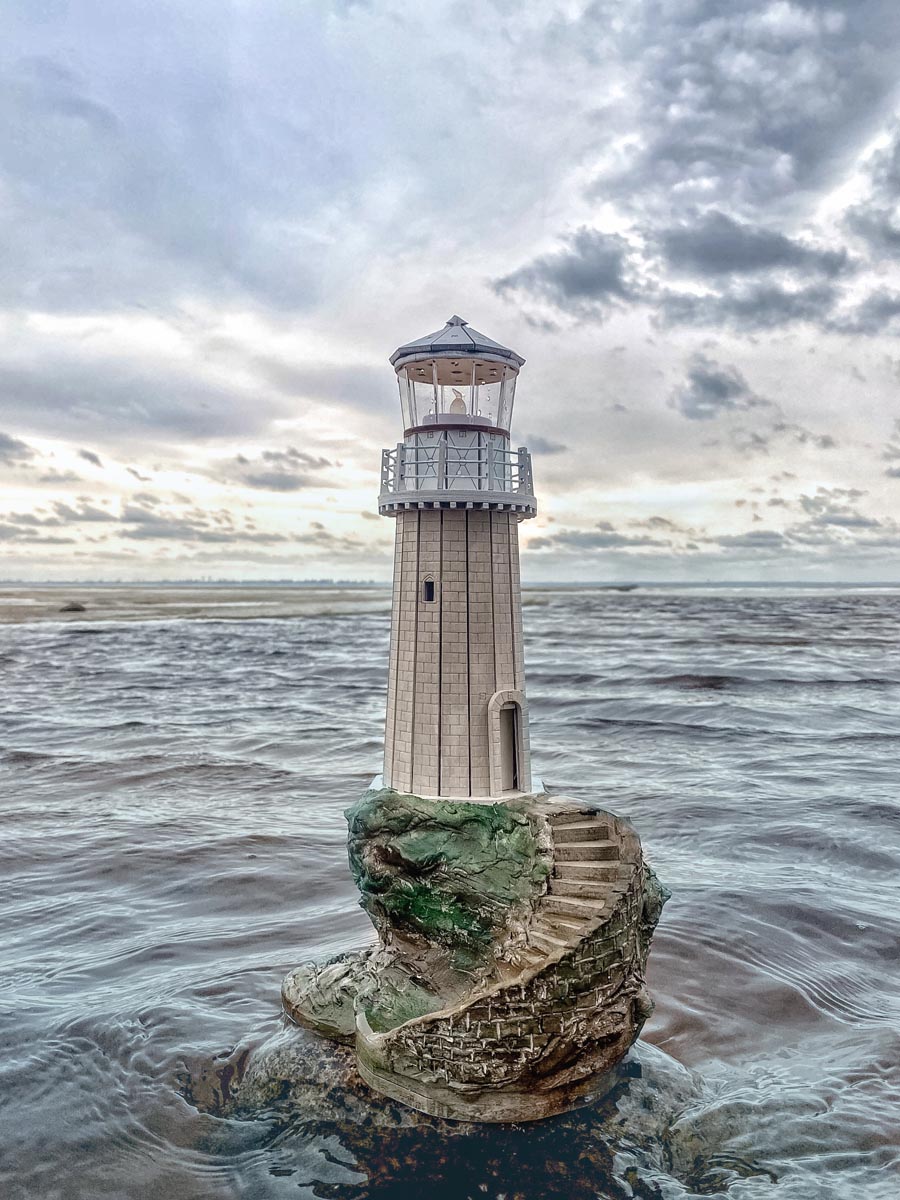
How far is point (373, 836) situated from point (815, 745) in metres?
30.5

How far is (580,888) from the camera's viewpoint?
12.8 metres

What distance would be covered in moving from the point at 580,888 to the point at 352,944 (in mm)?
7377

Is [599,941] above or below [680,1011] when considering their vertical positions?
above

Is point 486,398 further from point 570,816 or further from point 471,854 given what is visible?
point 471,854

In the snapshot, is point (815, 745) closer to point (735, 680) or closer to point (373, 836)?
point (735, 680)

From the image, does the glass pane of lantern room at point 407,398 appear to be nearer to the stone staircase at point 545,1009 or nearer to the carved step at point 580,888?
the stone staircase at point 545,1009

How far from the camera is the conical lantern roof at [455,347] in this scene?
551 inches

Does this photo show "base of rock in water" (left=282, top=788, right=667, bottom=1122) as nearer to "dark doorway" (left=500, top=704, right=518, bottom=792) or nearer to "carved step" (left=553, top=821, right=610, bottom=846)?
"carved step" (left=553, top=821, right=610, bottom=846)

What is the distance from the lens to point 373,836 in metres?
13.8

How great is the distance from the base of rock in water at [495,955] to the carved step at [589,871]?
0.9 inches

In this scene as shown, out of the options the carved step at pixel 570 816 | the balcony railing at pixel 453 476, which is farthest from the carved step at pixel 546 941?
the balcony railing at pixel 453 476

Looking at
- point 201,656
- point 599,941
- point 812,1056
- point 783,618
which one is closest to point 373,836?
point 599,941

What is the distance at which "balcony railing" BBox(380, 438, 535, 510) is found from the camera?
45.0 ft

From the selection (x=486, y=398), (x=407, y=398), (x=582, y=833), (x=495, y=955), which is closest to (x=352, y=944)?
(x=495, y=955)
